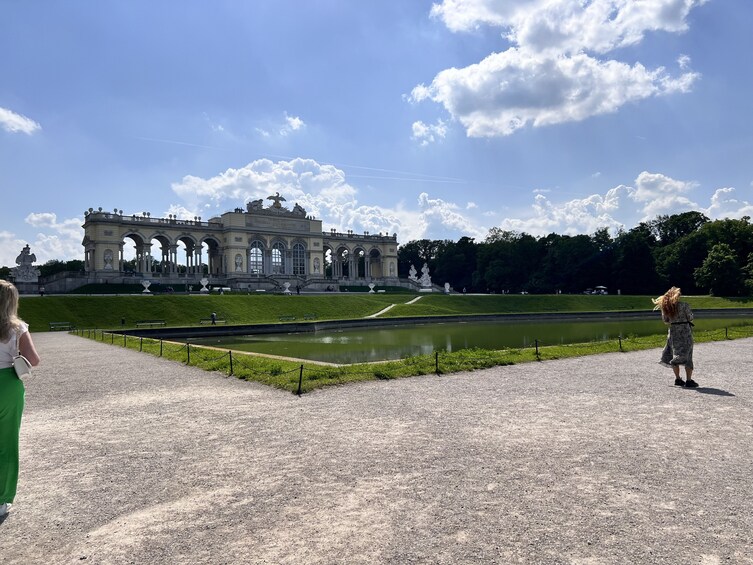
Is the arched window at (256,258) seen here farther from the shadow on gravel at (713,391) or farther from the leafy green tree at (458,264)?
the shadow on gravel at (713,391)

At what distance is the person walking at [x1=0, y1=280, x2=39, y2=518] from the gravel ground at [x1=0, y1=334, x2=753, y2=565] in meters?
0.34

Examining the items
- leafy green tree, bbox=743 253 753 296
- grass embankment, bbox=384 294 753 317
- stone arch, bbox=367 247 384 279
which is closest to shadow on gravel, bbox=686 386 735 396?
grass embankment, bbox=384 294 753 317

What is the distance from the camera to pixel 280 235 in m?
79.9

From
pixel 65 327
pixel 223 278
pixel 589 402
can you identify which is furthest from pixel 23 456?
pixel 223 278

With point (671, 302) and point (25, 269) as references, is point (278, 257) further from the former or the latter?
point (671, 302)

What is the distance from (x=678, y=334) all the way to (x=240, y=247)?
229ft

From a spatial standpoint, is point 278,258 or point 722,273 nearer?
point 722,273

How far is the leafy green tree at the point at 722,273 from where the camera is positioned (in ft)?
206

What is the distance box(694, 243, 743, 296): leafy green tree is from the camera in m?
62.8

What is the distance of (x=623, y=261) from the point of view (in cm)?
7694

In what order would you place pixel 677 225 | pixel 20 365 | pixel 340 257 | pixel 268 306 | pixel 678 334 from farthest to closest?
pixel 340 257
pixel 677 225
pixel 268 306
pixel 678 334
pixel 20 365

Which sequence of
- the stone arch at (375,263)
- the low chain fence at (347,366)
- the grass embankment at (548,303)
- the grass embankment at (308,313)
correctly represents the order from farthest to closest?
the stone arch at (375,263) < the grass embankment at (548,303) < the grass embankment at (308,313) < the low chain fence at (347,366)

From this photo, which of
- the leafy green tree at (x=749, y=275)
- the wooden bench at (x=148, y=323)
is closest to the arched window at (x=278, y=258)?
the wooden bench at (x=148, y=323)

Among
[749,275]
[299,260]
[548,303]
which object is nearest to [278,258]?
[299,260]
